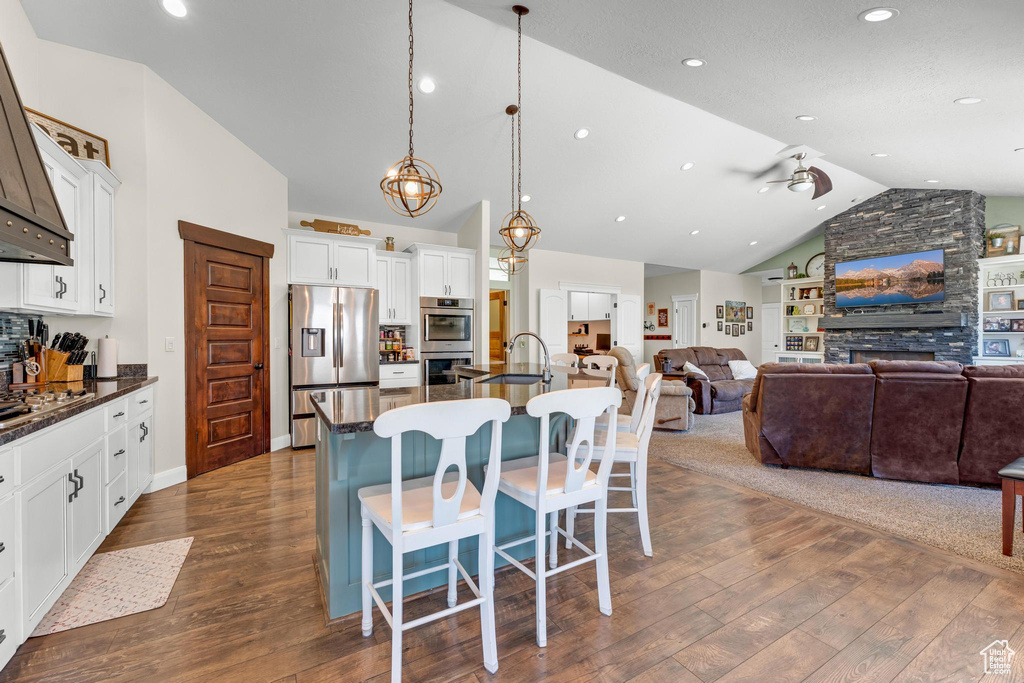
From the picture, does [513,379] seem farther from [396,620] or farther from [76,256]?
[76,256]

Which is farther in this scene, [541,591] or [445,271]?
[445,271]

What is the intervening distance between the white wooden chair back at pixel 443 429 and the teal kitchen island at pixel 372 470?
0.28m

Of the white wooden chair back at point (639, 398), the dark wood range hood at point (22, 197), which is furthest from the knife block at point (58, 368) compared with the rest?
the white wooden chair back at point (639, 398)

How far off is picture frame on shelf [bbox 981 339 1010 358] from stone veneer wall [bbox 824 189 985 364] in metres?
0.22

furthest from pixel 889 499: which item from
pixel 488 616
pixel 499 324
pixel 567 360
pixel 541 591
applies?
pixel 499 324

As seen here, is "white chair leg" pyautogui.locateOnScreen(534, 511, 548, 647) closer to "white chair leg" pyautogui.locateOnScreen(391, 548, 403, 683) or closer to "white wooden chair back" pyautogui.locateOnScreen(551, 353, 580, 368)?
"white chair leg" pyautogui.locateOnScreen(391, 548, 403, 683)

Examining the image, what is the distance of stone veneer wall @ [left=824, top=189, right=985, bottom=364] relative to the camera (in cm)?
676

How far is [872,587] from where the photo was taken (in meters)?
2.07

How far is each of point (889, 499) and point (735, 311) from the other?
26.3 ft

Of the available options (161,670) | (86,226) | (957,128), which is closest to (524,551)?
(161,670)

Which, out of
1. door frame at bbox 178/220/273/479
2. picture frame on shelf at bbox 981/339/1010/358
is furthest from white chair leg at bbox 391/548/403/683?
picture frame on shelf at bbox 981/339/1010/358

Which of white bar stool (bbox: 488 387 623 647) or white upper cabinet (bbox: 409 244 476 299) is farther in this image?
white upper cabinet (bbox: 409 244 476 299)

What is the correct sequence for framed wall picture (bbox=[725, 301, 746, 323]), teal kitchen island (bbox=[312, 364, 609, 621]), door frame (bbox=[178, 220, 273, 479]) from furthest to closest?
framed wall picture (bbox=[725, 301, 746, 323]) < door frame (bbox=[178, 220, 273, 479]) < teal kitchen island (bbox=[312, 364, 609, 621])

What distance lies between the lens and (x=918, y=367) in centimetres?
344
